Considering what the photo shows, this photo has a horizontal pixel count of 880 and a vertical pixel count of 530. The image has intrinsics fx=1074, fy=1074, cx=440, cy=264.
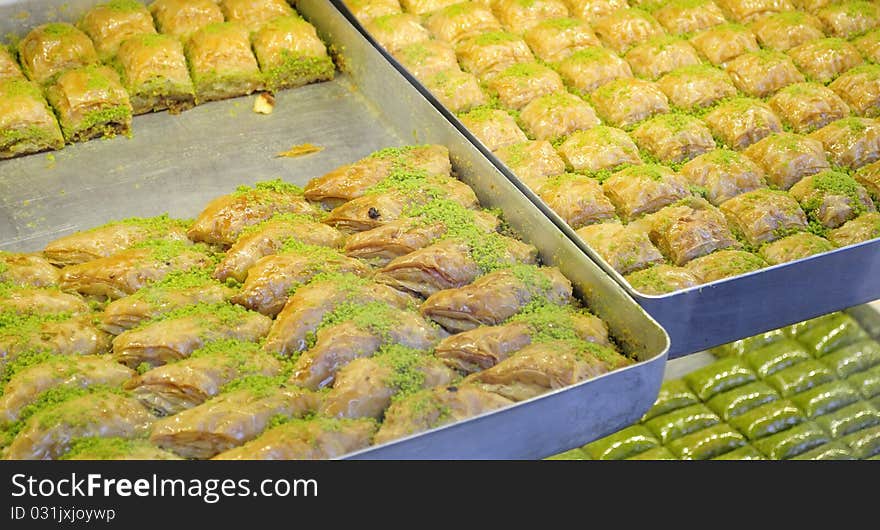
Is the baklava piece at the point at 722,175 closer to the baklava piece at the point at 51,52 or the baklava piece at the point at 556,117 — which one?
the baklava piece at the point at 556,117

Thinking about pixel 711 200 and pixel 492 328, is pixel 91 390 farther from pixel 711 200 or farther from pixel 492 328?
pixel 711 200

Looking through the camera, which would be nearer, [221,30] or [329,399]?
→ [329,399]

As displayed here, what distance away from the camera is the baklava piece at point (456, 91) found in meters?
5.34

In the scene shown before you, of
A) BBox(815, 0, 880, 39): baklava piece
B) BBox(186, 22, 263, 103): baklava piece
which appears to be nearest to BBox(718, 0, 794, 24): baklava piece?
BBox(815, 0, 880, 39): baklava piece

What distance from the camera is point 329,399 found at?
11.9 ft

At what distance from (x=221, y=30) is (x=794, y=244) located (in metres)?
3.19

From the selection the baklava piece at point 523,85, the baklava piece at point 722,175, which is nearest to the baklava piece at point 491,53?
the baklava piece at point 523,85

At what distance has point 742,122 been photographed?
17.0 feet

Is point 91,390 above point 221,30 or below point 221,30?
below

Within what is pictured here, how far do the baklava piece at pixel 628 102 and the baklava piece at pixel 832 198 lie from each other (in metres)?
0.83
